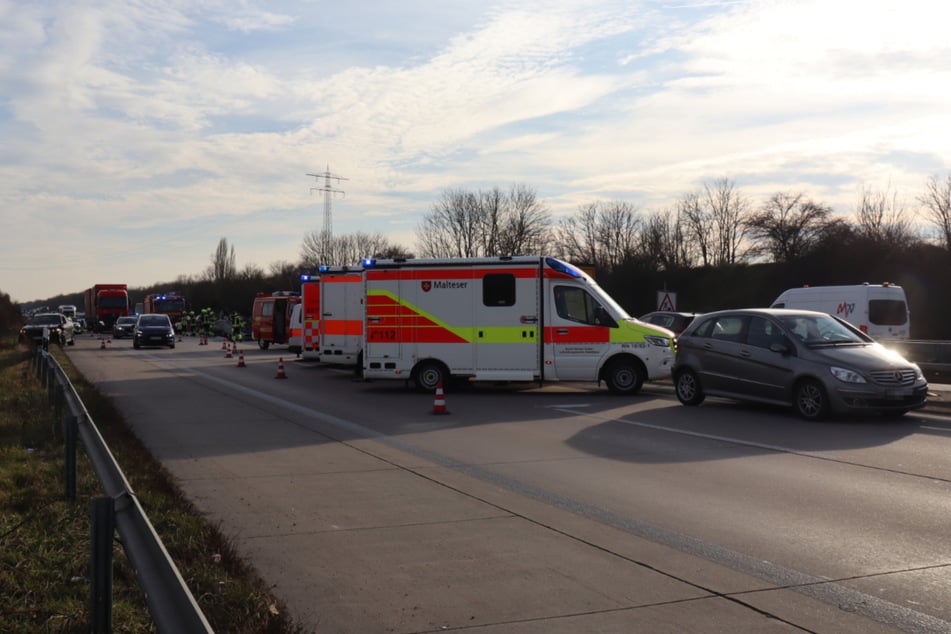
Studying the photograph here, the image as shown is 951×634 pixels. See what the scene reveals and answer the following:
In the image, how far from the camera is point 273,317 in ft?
133

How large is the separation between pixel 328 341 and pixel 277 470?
1388 centimetres

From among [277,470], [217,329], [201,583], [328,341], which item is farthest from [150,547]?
[217,329]

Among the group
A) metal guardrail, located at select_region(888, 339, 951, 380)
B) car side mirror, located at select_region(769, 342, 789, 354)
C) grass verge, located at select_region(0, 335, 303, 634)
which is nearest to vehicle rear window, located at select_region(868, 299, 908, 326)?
metal guardrail, located at select_region(888, 339, 951, 380)

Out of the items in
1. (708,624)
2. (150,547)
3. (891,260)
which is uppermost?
(891,260)

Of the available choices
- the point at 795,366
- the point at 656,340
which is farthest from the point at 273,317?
the point at 795,366

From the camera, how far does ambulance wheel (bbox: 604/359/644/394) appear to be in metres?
18.5

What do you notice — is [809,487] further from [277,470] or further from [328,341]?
[328,341]

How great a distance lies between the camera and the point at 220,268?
12731 cm

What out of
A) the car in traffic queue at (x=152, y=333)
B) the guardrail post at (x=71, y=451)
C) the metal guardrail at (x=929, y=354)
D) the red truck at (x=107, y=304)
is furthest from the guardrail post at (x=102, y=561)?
→ the red truck at (x=107, y=304)

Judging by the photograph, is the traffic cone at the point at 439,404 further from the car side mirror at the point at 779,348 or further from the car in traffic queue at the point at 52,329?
the car in traffic queue at the point at 52,329

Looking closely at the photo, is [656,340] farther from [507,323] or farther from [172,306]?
[172,306]

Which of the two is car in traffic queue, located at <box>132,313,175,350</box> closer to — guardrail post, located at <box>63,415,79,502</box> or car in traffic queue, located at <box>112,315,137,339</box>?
car in traffic queue, located at <box>112,315,137,339</box>

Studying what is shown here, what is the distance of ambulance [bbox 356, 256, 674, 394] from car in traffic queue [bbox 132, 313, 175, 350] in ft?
87.7

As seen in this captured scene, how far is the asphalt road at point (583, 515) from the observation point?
538 centimetres
